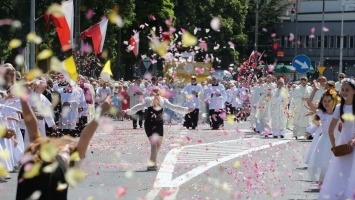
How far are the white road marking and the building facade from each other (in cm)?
5764

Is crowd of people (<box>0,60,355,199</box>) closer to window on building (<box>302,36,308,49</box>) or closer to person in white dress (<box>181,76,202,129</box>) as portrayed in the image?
person in white dress (<box>181,76,202,129</box>)

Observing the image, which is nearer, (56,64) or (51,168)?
(51,168)

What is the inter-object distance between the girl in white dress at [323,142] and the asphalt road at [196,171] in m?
0.29

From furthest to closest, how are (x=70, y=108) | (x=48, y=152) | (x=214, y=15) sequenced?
(x=214, y=15) → (x=70, y=108) → (x=48, y=152)

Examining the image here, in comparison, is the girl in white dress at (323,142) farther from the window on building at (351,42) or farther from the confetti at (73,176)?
the window on building at (351,42)

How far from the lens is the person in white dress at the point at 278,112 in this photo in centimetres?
3134

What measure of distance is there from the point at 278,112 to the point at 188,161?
11.6 m

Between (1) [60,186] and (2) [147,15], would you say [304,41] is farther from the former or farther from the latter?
(1) [60,186]

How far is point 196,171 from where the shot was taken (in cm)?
1833

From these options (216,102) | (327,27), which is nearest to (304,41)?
(327,27)

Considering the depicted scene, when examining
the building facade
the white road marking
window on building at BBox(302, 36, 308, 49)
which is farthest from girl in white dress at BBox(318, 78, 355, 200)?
window on building at BBox(302, 36, 308, 49)

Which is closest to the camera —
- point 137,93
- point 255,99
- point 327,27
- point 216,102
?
point 255,99

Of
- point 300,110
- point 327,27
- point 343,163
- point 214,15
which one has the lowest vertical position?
point 343,163

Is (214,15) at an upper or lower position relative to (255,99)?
upper
